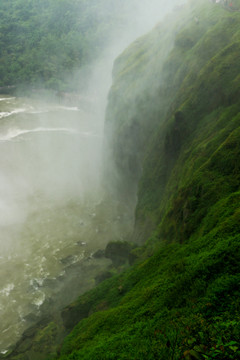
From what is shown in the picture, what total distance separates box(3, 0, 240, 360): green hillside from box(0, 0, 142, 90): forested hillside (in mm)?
79003

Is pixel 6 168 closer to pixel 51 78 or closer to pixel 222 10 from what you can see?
pixel 222 10

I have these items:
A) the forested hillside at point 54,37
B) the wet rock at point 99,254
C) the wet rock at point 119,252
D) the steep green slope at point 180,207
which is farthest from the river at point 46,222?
the forested hillside at point 54,37

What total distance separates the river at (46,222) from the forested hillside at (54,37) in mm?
52101

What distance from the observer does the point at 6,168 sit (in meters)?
52.4

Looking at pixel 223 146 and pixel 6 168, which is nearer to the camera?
pixel 223 146

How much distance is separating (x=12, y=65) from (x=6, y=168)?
81.2 meters

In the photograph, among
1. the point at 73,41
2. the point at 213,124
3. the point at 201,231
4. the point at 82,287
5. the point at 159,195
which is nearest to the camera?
the point at 201,231

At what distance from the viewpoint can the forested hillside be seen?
387 feet


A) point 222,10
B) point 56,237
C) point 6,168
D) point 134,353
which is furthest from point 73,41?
point 134,353

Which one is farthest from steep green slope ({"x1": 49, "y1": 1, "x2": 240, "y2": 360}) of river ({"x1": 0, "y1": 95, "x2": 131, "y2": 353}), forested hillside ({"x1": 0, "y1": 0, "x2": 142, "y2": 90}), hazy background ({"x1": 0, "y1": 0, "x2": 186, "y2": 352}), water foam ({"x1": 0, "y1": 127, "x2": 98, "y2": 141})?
forested hillside ({"x1": 0, "y1": 0, "x2": 142, "y2": 90})

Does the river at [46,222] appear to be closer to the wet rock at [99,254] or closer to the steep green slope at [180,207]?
the wet rock at [99,254]

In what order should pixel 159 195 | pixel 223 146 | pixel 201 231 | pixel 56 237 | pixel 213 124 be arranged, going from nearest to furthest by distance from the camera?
pixel 201 231 < pixel 223 146 < pixel 213 124 < pixel 159 195 < pixel 56 237

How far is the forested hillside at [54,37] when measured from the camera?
117875 mm

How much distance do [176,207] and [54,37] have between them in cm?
14478
